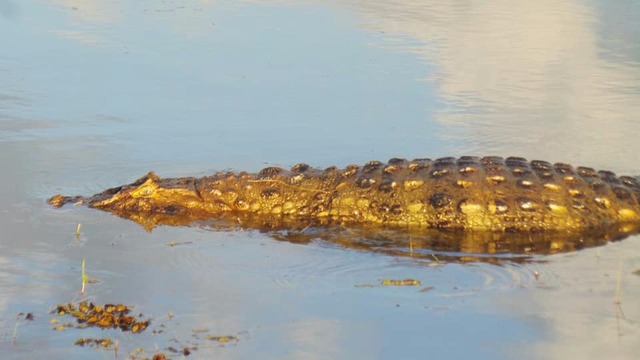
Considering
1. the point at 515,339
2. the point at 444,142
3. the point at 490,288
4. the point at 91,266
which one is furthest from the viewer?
the point at 444,142

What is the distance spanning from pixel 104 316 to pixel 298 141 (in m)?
4.74

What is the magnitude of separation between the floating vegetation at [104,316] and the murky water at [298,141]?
3.2 inches

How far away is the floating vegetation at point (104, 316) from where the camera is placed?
6762 millimetres

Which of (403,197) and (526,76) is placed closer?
(403,197)

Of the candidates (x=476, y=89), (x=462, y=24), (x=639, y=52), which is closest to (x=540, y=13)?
(x=462, y=24)

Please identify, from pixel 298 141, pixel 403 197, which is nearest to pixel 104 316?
pixel 403 197

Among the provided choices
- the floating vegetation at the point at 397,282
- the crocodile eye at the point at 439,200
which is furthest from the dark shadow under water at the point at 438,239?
the floating vegetation at the point at 397,282

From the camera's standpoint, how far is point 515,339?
6.60 metres

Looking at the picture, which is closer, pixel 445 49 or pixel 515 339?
pixel 515 339

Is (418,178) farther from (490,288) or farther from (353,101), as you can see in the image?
(353,101)

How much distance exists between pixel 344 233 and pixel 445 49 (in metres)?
7.08

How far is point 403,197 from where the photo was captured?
30.2ft

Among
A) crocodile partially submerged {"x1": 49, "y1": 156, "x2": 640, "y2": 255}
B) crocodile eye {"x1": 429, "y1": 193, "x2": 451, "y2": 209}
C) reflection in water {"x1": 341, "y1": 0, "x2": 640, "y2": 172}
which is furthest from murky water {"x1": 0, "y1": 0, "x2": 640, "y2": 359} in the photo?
crocodile eye {"x1": 429, "y1": 193, "x2": 451, "y2": 209}

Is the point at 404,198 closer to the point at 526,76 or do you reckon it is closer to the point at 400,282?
the point at 400,282
